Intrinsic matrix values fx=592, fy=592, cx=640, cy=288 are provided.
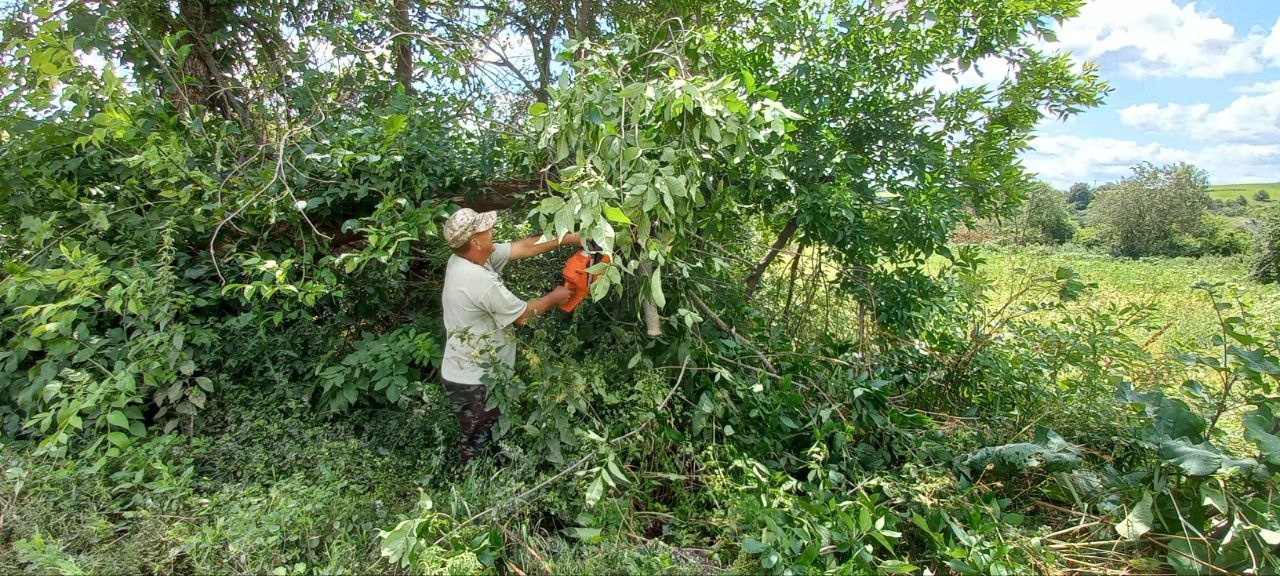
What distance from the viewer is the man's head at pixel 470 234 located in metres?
2.71

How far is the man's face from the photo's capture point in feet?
9.09

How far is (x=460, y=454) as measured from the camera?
3.09m

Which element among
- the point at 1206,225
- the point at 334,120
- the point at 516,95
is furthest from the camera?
the point at 1206,225

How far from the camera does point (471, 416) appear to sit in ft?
9.75

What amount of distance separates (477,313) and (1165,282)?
10.4 metres

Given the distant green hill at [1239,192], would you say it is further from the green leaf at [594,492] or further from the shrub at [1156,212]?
the green leaf at [594,492]

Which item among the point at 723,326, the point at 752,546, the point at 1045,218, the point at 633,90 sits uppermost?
the point at 633,90

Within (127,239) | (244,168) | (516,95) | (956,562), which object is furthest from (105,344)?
(956,562)

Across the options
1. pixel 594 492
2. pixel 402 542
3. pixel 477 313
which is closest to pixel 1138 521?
pixel 594 492

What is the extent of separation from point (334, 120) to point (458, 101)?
763mm

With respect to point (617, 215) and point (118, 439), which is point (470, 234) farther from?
point (118, 439)

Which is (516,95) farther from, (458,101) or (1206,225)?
(1206,225)

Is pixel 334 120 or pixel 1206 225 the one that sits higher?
pixel 334 120

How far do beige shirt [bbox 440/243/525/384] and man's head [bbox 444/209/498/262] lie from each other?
0.17ft
